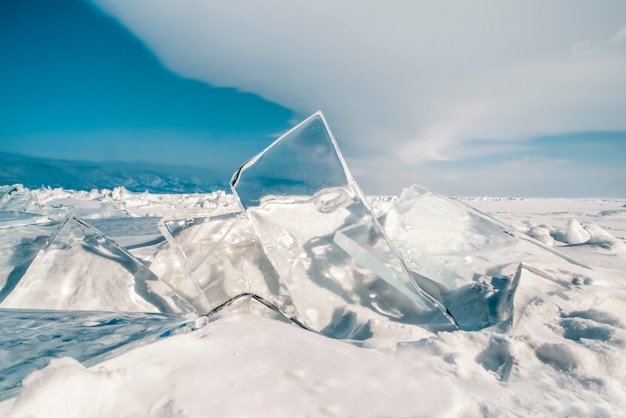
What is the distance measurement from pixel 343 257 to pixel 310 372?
0.67m

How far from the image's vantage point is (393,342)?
1055 millimetres

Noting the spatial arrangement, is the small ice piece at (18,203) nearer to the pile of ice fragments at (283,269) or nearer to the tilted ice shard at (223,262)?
the pile of ice fragments at (283,269)

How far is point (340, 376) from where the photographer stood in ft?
2.81

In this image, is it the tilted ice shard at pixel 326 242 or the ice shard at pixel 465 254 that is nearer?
the tilted ice shard at pixel 326 242

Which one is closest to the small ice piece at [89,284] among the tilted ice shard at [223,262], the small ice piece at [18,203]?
the tilted ice shard at [223,262]

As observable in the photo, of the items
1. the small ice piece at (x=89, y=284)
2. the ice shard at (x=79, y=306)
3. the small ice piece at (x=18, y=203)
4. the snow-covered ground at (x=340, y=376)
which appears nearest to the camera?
the snow-covered ground at (x=340, y=376)

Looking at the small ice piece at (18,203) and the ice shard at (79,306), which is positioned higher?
the ice shard at (79,306)

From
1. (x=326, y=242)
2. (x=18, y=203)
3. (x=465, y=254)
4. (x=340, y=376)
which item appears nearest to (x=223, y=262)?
(x=326, y=242)

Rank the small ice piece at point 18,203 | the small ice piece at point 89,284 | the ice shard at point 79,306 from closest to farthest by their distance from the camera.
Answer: the ice shard at point 79,306
the small ice piece at point 89,284
the small ice piece at point 18,203

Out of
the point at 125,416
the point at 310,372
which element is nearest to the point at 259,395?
the point at 310,372

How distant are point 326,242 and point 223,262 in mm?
508

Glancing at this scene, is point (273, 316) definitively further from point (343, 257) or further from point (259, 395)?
point (259, 395)

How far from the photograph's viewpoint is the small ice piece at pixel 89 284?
124cm

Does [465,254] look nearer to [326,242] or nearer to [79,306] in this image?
[326,242]
